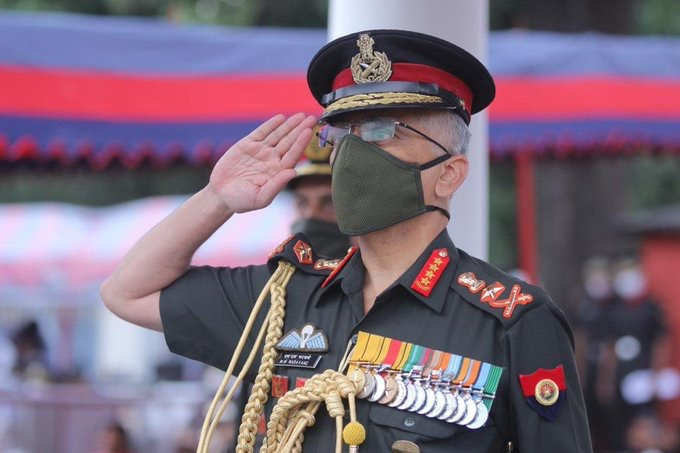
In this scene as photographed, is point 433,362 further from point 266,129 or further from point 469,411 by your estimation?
point 266,129

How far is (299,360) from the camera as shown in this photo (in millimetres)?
2834

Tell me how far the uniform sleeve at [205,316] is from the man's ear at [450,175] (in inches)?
20.2

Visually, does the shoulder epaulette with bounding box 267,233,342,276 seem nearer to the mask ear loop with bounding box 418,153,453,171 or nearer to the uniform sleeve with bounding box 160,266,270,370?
the uniform sleeve with bounding box 160,266,270,370

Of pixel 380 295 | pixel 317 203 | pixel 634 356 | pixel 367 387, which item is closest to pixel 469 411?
pixel 367 387

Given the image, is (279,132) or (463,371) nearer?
(463,371)

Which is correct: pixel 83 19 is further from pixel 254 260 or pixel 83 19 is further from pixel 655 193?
pixel 655 193

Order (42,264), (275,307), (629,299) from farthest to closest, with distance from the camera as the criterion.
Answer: (42,264) < (629,299) < (275,307)

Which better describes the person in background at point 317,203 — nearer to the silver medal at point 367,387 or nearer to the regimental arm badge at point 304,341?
the regimental arm badge at point 304,341

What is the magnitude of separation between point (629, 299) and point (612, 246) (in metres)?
1.19

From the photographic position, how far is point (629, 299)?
1164cm

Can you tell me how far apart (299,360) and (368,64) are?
2.44 feet

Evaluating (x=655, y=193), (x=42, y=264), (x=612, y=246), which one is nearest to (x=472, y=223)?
(x=612, y=246)

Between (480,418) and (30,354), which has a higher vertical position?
(480,418)

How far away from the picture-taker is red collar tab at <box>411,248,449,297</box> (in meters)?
2.80
